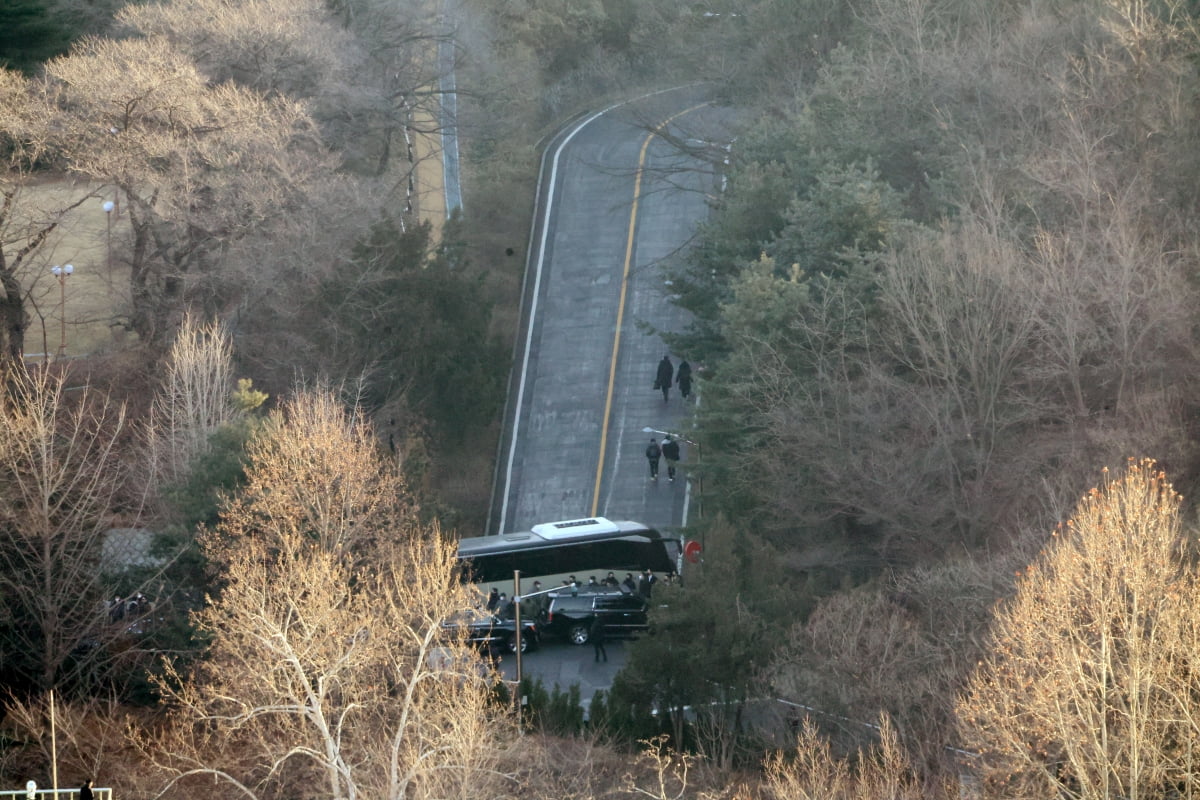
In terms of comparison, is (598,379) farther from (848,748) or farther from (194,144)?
(848,748)

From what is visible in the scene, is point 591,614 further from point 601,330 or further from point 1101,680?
point 601,330

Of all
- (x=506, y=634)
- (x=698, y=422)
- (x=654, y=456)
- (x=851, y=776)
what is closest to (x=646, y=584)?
(x=506, y=634)

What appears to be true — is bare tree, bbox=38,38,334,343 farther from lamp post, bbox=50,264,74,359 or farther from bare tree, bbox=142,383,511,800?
bare tree, bbox=142,383,511,800

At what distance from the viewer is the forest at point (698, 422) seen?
20297 mm

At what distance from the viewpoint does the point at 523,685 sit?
25.7m

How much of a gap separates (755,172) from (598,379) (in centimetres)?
850

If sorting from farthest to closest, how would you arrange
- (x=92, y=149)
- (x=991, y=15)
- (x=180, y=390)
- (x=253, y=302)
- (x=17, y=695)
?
(x=991, y=15), (x=253, y=302), (x=92, y=149), (x=180, y=390), (x=17, y=695)

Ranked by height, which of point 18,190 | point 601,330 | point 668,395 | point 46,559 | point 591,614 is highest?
point 18,190

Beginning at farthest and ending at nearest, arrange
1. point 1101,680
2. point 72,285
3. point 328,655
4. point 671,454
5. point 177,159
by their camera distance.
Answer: point 72,285 → point 671,454 → point 177,159 → point 328,655 → point 1101,680

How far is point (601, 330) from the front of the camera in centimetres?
4703

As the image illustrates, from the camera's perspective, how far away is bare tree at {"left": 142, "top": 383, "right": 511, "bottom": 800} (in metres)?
19.7

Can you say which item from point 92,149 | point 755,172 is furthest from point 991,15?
point 92,149

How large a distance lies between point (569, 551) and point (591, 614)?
2084 millimetres

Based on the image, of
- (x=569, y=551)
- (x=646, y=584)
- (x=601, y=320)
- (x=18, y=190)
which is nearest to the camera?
(x=646, y=584)
